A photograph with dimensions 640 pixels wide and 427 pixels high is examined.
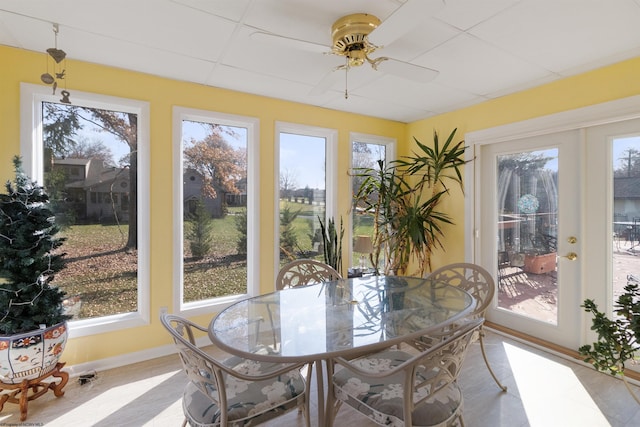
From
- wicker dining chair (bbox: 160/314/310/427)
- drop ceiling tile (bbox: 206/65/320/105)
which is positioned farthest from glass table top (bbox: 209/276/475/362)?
drop ceiling tile (bbox: 206/65/320/105)

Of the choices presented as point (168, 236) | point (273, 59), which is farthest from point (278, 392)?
point (273, 59)

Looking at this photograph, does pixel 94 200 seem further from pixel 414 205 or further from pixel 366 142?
pixel 414 205

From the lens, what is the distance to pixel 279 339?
4.77ft

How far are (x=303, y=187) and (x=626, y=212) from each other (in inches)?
115

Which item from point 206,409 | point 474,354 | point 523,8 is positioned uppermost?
point 523,8

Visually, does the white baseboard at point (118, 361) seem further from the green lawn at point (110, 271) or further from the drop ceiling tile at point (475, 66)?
the drop ceiling tile at point (475, 66)

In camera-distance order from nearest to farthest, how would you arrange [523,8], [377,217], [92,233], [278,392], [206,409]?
[206,409], [278,392], [523,8], [92,233], [377,217]

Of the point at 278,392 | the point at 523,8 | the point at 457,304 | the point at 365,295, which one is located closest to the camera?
the point at 278,392

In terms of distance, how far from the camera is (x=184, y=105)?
280cm

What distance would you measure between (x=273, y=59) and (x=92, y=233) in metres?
2.13

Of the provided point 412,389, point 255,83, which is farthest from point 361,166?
point 412,389

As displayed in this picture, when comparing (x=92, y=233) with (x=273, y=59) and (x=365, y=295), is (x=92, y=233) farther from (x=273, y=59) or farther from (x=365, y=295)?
(x=365, y=295)

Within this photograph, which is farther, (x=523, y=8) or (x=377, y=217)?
(x=377, y=217)

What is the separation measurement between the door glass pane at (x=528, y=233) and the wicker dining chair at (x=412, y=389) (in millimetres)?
2088
